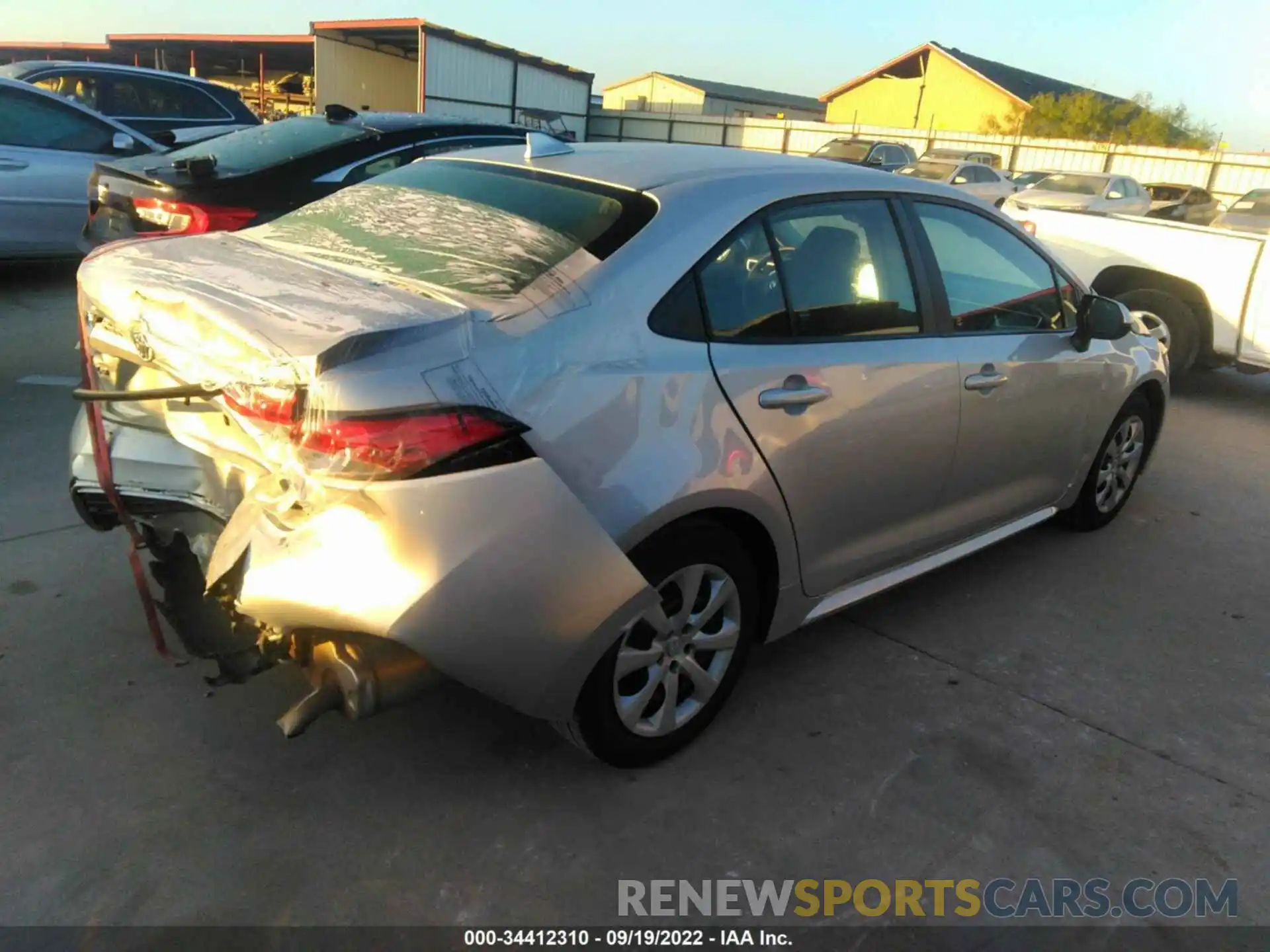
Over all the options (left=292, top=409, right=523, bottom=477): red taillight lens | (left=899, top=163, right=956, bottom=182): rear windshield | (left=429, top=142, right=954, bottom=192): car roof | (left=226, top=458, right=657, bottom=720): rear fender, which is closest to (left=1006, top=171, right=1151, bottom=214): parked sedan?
(left=899, top=163, right=956, bottom=182): rear windshield

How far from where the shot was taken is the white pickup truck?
727 centimetres

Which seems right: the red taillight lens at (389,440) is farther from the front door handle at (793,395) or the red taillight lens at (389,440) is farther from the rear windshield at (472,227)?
the front door handle at (793,395)

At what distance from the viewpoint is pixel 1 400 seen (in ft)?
17.7

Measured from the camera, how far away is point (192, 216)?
5.42 metres

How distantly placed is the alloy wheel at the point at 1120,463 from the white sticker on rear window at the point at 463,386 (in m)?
3.49

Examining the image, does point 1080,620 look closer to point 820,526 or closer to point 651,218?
point 820,526

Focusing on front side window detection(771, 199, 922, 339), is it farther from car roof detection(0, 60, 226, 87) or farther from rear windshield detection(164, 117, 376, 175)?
car roof detection(0, 60, 226, 87)

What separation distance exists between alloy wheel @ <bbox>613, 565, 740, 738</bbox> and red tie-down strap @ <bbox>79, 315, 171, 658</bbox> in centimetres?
138

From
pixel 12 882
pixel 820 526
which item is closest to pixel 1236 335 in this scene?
pixel 820 526

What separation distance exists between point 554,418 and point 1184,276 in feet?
23.3

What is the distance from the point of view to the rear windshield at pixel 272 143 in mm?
5816

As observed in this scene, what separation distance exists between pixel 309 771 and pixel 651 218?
1.79 meters

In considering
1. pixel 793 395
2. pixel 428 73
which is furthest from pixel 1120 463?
pixel 428 73

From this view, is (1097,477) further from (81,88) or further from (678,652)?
(81,88)
